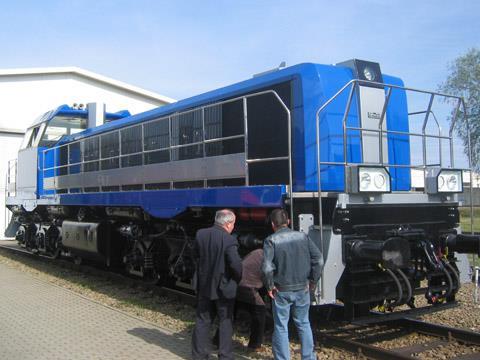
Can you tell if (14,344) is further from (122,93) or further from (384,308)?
(122,93)

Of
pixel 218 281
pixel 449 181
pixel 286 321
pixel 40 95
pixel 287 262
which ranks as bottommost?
pixel 286 321

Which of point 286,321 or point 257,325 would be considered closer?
point 286,321

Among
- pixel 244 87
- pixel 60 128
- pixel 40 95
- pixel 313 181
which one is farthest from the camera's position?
pixel 40 95

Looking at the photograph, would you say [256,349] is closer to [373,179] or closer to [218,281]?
[218,281]

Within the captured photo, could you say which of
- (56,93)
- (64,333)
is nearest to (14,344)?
(64,333)

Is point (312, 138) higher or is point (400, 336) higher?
point (312, 138)

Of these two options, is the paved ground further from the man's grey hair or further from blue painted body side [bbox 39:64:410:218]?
blue painted body side [bbox 39:64:410:218]

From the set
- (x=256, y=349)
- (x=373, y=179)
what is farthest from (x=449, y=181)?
(x=256, y=349)

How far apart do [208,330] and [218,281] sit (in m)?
0.55

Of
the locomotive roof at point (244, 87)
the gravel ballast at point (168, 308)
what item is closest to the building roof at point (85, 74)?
the gravel ballast at point (168, 308)

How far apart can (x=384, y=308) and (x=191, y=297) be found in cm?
340

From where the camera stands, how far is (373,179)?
558 cm

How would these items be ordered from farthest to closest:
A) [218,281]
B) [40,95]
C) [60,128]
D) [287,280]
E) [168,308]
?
1. [40,95]
2. [60,128]
3. [168,308]
4. [218,281]
5. [287,280]

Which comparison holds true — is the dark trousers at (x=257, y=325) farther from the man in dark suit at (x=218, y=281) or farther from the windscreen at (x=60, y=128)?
the windscreen at (x=60, y=128)
